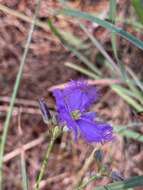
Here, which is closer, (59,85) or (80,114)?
(80,114)

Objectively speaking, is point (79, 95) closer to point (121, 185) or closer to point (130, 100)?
point (121, 185)

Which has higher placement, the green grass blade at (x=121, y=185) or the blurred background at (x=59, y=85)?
the blurred background at (x=59, y=85)

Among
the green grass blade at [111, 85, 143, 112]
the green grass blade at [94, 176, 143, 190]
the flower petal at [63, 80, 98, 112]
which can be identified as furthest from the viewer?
the green grass blade at [111, 85, 143, 112]

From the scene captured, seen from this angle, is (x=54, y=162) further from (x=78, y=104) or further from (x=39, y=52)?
(x=78, y=104)

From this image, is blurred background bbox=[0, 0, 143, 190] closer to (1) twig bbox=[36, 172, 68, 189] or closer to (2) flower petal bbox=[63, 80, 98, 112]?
(1) twig bbox=[36, 172, 68, 189]

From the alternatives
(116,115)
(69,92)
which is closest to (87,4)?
(116,115)

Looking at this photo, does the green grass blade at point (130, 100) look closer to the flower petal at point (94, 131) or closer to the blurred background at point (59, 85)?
the blurred background at point (59, 85)

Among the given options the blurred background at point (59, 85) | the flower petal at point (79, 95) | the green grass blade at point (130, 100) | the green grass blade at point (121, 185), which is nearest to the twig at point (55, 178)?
the blurred background at point (59, 85)

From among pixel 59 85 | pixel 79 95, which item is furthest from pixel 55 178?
pixel 79 95

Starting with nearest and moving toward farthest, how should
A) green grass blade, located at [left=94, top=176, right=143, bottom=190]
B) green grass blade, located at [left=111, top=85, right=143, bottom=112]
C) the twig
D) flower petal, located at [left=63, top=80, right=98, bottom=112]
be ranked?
green grass blade, located at [left=94, top=176, right=143, bottom=190] < flower petal, located at [left=63, top=80, right=98, bottom=112] < green grass blade, located at [left=111, top=85, right=143, bottom=112] < the twig

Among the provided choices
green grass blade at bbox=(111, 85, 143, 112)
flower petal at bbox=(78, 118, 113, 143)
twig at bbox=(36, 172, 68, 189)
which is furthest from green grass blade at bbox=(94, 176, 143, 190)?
twig at bbox=(36, 172, 68, 189)
